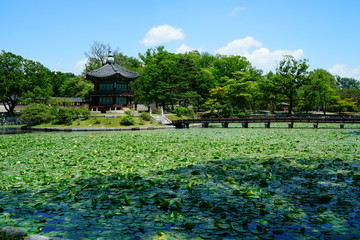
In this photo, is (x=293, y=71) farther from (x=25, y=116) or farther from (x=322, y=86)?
(x=25, y=116)

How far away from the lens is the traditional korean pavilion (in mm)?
43000

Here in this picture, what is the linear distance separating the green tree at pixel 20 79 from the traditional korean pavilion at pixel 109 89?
10.8m

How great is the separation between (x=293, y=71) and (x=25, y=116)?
41.9 metres

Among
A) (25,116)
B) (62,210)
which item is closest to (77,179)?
(62,210)

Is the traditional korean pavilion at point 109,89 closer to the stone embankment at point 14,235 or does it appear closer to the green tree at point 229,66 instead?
the green tree at point 229,66

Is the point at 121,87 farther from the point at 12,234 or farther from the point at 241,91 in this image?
the point at 12,234

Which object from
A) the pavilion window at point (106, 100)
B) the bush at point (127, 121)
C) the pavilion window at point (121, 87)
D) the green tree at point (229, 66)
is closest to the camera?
the bush at point (127, 121)

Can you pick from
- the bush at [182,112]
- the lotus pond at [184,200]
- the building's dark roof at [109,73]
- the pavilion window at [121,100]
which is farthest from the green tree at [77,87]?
the lotus pond at [184,200]

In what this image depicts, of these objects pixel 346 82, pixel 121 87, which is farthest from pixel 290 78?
pixel 346 82

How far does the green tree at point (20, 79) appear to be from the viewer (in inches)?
1779

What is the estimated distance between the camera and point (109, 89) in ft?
144

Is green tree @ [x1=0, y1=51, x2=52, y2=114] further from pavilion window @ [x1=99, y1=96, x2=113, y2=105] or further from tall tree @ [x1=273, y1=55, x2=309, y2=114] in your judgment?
tall tree @ [x1=273, y1=55, x2=309, y2=114]

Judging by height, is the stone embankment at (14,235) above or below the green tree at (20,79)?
below

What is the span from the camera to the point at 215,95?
1982 inches
